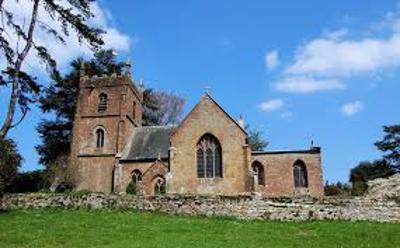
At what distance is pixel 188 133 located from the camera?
3891cm

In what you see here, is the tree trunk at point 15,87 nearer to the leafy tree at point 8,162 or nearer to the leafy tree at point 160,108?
the leafy tree at point 8,162

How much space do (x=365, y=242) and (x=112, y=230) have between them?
9620mm

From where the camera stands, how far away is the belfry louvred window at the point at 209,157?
126ft

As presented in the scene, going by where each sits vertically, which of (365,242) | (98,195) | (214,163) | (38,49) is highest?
(38,49)

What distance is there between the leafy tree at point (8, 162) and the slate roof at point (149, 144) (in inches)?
590

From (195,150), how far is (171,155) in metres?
1.82

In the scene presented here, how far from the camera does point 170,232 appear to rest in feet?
66.9

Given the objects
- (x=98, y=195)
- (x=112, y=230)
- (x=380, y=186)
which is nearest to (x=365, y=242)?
(x=112, y=230)

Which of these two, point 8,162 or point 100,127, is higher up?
point 100,127

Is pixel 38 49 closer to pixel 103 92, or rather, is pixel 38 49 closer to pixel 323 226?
pixel 323 226

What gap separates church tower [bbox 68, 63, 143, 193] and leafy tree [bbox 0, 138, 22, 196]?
15112 mm

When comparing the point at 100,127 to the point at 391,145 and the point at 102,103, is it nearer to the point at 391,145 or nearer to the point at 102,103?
the point at 102,103

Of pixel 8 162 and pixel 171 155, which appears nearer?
pixel 8 162

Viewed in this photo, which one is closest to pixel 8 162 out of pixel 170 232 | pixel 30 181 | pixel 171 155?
pixel 170 232
